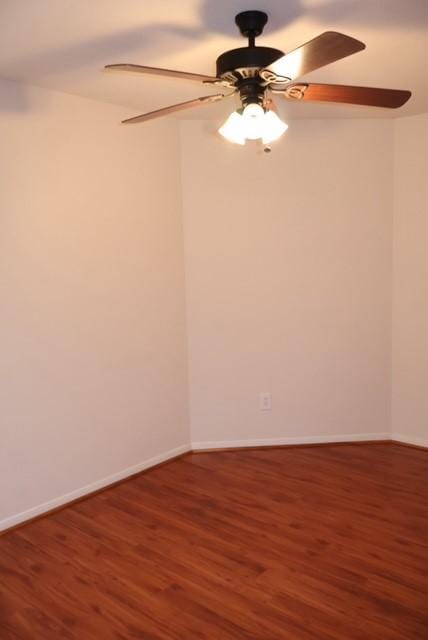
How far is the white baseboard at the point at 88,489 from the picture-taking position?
8.68ft

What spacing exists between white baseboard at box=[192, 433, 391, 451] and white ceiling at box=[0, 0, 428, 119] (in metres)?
2.34

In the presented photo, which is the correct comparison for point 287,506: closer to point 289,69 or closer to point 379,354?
point 379,354

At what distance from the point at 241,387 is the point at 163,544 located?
136 centimetres

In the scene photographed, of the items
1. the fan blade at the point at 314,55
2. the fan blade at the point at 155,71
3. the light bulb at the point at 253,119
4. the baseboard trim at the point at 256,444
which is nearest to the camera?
the fan blade at the point at 314,55

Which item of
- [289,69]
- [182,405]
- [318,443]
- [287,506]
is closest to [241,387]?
[182,405]

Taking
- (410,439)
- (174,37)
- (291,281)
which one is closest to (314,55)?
(174,37)

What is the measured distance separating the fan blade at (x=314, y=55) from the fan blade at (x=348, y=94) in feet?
0.40

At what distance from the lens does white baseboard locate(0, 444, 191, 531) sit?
8.68 ft

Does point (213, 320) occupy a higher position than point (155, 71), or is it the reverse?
point (155, 71)

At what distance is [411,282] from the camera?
3.49 meters

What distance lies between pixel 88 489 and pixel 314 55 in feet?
8.47

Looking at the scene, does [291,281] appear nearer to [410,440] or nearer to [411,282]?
[411,282]

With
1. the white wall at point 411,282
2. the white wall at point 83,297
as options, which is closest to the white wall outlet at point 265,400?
the white wall at point 83,297

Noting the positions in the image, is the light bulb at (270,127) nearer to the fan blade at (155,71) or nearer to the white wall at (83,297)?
the fan blade at (155,71)
